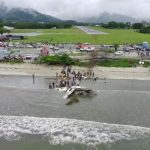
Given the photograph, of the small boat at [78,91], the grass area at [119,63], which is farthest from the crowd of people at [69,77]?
the grass area at [119,63]

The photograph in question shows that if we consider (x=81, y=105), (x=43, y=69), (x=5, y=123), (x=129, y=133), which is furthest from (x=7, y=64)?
(x=129, y=133)

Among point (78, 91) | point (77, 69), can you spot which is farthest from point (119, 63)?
point (78, 91)

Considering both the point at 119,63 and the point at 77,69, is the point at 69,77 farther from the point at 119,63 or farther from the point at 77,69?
the point at 119,63

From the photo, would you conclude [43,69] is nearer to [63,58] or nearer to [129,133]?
[63,58]

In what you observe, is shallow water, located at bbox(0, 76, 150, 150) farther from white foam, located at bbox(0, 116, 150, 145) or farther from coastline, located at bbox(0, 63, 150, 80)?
coastline, located at bbox(0, 63, 150, 80)

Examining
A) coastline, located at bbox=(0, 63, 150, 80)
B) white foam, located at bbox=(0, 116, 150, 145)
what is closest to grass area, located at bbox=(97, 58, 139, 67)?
coastline, located at bbox=(0, 63, 150, 80)

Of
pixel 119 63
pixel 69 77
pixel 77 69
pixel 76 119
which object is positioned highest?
pixel 119 63

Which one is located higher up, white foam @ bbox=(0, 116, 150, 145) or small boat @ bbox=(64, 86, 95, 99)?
small boat @ bbox=(64, 86, 95, 99)
